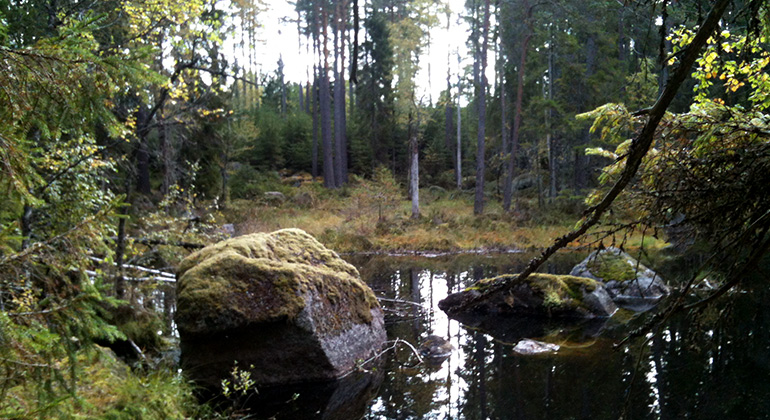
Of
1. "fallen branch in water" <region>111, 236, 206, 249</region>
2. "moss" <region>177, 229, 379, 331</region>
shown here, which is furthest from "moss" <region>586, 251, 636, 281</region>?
"fallen branch in water" <region>111, 236, 206, 249</region>

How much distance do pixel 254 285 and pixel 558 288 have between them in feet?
20.0

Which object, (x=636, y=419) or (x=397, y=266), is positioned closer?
(x=636, y=419)

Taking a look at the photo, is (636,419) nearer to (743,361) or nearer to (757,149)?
(743,361)

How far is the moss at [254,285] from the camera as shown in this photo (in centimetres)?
643

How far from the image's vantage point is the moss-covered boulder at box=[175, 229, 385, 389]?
253 inches

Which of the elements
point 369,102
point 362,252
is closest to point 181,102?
point 362,252

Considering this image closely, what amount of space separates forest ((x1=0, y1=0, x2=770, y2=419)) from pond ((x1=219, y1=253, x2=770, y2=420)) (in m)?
1.13

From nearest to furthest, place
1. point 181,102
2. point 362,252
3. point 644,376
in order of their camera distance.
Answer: point 644,376, point 181,102, point 362,252

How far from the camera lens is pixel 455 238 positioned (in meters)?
19.5

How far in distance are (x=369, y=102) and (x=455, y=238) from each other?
53.9 feet

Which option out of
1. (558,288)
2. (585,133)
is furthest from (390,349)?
(585,133)


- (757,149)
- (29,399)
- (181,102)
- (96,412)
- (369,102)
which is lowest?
(96,412)

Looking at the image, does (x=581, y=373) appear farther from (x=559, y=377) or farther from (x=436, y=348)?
(x=436, y=348)

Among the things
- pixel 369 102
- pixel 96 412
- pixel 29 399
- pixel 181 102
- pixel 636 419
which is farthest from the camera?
pixel 369 102
